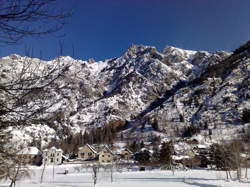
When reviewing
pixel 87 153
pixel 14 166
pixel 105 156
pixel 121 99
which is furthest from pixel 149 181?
pixel 121 99

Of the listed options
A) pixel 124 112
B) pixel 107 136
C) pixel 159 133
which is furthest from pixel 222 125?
pixel 124 112

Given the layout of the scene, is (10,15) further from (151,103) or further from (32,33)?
(151,103)

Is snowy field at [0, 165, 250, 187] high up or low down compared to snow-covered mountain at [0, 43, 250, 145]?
down

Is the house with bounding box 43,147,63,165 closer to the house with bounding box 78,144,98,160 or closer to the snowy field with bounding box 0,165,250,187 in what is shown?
the house with bounding box 78,144,98,160

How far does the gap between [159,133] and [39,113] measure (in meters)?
108

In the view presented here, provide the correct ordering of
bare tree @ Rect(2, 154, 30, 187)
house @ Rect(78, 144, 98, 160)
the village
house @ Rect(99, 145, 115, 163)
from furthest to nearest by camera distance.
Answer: house @ Rect(78, 144, 98, 160) → house @ Rect(99, 145, 115, 163) → the village → bare tree @ Rect(2, 154, 30, 187)

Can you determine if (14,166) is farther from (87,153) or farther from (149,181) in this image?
(87,153)

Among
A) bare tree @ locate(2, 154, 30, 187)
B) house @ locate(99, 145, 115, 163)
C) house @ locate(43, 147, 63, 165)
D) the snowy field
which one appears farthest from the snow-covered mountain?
house @ locate(99, 145, 115, 163)

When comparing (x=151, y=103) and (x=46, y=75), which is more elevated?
(x=151, y=103)

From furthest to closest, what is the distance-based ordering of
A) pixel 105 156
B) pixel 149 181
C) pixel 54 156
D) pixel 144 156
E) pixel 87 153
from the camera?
pixel 87 153, pixel 105 156, pixel 54 156, pixel 144 156, pixel 149 181

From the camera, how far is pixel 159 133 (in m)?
107

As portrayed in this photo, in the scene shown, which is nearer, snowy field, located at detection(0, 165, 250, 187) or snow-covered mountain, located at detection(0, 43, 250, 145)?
snow-covered mountain, located at detection(0, 43, 250, 145)

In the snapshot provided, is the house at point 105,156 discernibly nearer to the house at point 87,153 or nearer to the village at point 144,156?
the village at point 144,156

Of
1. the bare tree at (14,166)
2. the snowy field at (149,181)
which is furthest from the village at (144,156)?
the bare tree at (14,166)
